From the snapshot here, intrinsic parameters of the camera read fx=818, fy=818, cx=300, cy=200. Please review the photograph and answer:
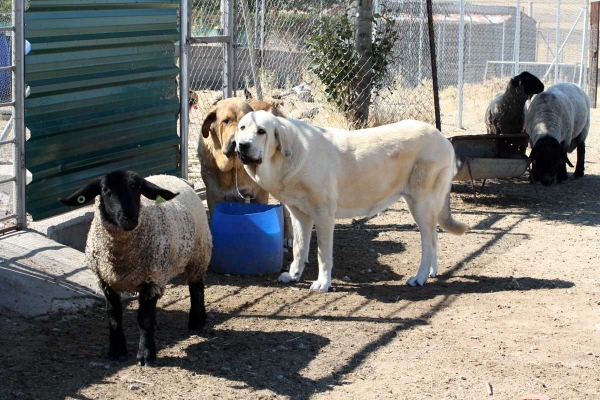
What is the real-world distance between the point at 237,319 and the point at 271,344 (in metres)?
0.62

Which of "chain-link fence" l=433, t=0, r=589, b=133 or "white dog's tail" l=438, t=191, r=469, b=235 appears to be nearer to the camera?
"white dog's tail" l=438, t=191, r=469, b=235

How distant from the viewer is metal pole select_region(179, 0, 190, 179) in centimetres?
862

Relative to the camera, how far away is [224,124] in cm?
776

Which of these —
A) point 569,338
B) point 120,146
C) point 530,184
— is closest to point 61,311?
point 120,146

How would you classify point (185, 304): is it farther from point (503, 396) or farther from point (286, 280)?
point (503, 396)

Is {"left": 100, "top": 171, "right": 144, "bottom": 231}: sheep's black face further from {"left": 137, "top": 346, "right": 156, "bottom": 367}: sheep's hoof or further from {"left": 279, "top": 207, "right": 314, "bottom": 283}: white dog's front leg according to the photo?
{"left": 279, "top": 207, "right": 314, "bottom": 283}: white dog's front leg

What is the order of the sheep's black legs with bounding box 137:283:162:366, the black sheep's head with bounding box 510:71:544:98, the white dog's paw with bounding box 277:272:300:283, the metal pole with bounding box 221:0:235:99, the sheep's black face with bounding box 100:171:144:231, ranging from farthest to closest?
the black sheep's head with bounding box 510:71:544:98, the metal pole with bounding box 221:0:235:99, the white dog's paw with bounding box 277:272:300:283, the sheep's black legs with bounding box 137:283:162:366, the sheep's black face with bounding box 100:171:144:231

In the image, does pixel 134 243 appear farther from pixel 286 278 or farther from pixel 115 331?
pixel 286 278

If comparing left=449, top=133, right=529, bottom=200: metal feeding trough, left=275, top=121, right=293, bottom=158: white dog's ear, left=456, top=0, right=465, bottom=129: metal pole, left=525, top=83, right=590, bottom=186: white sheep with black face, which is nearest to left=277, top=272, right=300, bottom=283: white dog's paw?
left=275, top=121, right=293, bottom=158: white dog's ear

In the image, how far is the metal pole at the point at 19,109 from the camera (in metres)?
6.71

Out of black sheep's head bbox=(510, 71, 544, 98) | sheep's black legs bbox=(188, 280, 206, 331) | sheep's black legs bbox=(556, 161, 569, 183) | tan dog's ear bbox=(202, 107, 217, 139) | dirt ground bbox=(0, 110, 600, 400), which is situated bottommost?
dirt ground bbox=(0, 110, 600, 400)

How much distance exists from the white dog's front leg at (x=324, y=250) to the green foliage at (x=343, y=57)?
6461mm

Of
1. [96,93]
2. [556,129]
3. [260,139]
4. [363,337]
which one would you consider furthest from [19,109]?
[556,129]

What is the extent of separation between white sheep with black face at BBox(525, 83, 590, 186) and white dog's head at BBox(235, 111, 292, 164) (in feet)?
19.3
